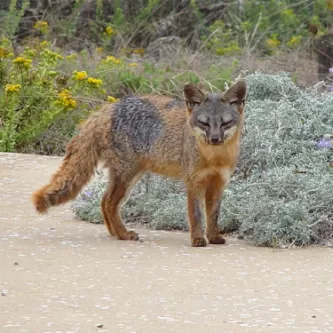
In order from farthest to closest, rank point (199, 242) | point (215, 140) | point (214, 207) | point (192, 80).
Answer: point (192, 80), point (214, 207), point (199, 242), point (215, 140)

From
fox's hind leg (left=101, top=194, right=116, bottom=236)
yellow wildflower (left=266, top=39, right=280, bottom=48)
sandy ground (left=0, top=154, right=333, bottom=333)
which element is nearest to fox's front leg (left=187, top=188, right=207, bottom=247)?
sandy ground (left=0, top=154, right=333, bottom=333)

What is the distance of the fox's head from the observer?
720cm

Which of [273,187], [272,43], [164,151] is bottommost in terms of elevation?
[273,187]

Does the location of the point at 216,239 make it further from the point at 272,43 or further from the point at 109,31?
the point at 109,31

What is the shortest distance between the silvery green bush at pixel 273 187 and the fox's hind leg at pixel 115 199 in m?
0.41

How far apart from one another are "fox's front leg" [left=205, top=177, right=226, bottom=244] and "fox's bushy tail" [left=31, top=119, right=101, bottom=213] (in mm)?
882

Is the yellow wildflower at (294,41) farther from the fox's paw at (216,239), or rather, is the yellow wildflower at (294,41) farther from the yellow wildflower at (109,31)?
the fox's paw at (216,239)

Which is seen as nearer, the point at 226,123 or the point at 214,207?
the point at 226,123

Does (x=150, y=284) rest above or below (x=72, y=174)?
below

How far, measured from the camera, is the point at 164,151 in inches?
300

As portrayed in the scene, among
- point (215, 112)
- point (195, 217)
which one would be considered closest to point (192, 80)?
point (215, 112)

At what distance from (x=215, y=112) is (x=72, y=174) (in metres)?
1.14

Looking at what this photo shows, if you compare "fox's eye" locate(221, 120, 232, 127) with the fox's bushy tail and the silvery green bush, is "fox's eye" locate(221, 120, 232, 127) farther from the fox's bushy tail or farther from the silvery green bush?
the fox's bushy tail

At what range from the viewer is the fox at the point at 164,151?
Result: 730cm
